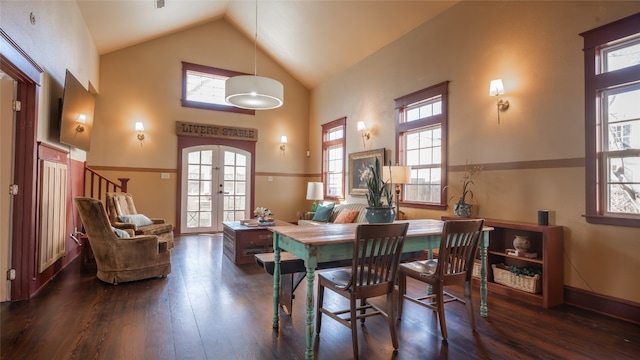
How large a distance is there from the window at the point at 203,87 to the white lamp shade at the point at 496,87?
5.39 meters

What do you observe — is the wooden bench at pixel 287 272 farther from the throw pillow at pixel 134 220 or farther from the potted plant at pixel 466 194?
the throw pillow at pixel 134 220

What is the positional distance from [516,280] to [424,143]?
2.35 m

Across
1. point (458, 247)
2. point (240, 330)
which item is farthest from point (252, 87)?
point (458, 247)

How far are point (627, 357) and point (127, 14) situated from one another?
7.28 meters

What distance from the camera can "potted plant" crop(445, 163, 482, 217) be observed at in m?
4.05

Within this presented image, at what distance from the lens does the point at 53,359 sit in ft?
6.91

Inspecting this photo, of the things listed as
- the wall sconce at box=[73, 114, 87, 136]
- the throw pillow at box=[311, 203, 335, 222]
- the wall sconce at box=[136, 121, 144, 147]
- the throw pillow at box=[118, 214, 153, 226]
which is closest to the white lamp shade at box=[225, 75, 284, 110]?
the wall sconce at box=[73, 114, 87, 136]

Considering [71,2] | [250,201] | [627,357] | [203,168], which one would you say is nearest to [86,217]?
[71,2]

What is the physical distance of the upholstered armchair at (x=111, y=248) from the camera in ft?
11.7

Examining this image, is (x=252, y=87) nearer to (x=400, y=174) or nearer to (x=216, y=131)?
(x=400, y=174)

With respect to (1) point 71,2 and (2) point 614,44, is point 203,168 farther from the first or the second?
(2) point 614,44

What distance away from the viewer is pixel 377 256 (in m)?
2.25

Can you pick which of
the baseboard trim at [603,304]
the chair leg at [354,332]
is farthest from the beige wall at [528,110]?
the chair leg at [354,332]

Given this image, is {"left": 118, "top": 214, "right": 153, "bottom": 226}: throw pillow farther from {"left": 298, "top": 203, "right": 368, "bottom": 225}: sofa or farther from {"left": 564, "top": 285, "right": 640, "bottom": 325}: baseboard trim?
{"left": 564, "top": 285, "right": 640, "bottom": 325}: baseboard trim
